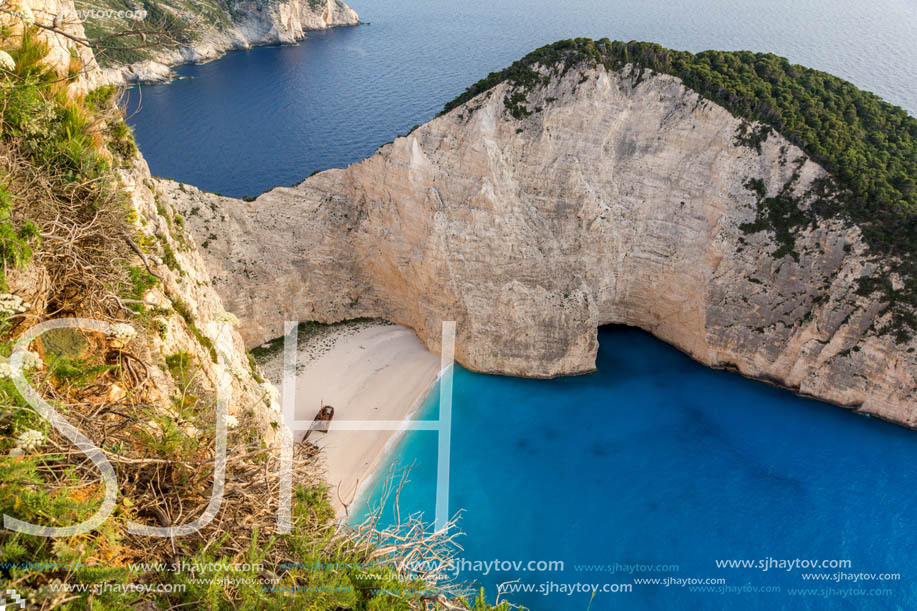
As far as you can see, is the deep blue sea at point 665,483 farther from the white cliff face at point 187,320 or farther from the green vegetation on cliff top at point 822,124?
the green vegetation on cliff top at point 822,124

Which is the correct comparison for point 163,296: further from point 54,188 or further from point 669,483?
point 669,483

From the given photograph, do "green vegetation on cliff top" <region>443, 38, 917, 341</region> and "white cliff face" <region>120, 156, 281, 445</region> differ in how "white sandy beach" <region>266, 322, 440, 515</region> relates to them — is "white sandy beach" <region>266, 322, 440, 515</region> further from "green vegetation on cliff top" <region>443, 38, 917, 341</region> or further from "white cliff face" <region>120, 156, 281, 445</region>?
"green vegetation on cliff top" <region>443, 38, 917, 341</region>

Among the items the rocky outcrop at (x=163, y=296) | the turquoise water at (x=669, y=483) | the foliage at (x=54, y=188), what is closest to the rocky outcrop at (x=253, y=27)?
the turquoise water at (x=669, y=483)

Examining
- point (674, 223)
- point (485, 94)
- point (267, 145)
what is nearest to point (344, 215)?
A: point (485, 94)

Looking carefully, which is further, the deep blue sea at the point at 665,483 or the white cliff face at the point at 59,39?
the deep blue sea at the point at 665,483

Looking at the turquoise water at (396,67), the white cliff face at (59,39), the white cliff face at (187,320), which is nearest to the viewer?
the white cliff face at (59,39)

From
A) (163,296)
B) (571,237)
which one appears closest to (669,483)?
(571,237)
